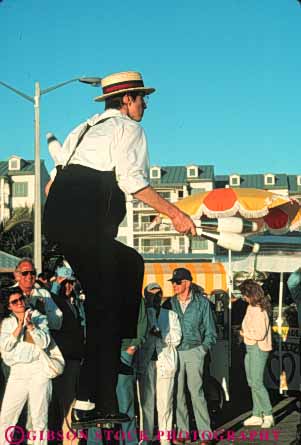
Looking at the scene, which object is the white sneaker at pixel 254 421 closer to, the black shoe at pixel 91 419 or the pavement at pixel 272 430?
the pavement at pixel 272 430

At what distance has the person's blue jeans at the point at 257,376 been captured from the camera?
7.11m

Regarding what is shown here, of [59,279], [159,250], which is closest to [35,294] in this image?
[59,279]

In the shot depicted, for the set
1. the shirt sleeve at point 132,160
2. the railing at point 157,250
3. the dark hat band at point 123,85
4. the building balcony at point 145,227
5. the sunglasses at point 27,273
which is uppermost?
the dark hat band at point 123,85

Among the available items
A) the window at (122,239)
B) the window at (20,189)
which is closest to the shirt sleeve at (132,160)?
the window at (122,239)

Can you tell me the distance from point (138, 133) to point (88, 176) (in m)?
0.22

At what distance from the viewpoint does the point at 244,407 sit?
8.19 metres

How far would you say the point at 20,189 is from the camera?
3.61 m

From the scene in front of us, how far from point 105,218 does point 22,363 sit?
5.34ft

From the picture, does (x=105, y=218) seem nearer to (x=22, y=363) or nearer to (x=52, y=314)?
(x=52, y=314)

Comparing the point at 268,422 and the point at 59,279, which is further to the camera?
the point at 268,422

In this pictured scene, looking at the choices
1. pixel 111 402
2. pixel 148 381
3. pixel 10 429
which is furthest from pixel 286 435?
pixel 111 402

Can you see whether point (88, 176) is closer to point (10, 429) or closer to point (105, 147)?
point (105, 147)

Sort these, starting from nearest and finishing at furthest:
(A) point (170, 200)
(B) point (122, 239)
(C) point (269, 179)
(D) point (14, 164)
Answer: (B) point (122, 239) → (D) point (14, 164) → (A) point (170, 200) → (C) point (269, 179)

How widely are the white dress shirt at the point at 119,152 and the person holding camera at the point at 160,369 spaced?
2.70 meters
